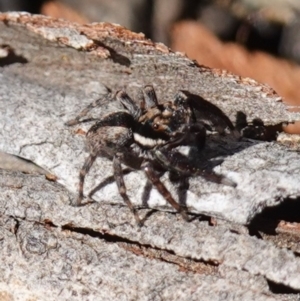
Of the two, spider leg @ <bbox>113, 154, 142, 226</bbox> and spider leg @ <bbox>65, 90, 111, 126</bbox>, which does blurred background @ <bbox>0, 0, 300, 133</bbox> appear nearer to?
spider leg @ <bbox>65, 90, 111, 126</bbox>

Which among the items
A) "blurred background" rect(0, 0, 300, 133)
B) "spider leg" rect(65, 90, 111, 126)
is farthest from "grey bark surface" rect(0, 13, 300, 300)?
"blurred background" rect(0, 0, 300, 133)

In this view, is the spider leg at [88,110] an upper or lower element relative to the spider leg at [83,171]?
upper

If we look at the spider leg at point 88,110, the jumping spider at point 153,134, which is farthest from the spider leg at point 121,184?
the spider leg at point 88,110

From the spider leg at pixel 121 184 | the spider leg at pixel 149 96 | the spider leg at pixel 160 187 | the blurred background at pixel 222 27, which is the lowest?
the blurred background at pixel 222 27

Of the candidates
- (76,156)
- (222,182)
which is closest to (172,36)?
(76,156)

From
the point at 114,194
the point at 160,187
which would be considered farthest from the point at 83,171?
the point at 160,187

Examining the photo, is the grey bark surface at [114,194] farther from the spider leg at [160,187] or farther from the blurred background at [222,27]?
the blurred background at [222,27]

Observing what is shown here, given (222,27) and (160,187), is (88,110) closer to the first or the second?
(160,187)
